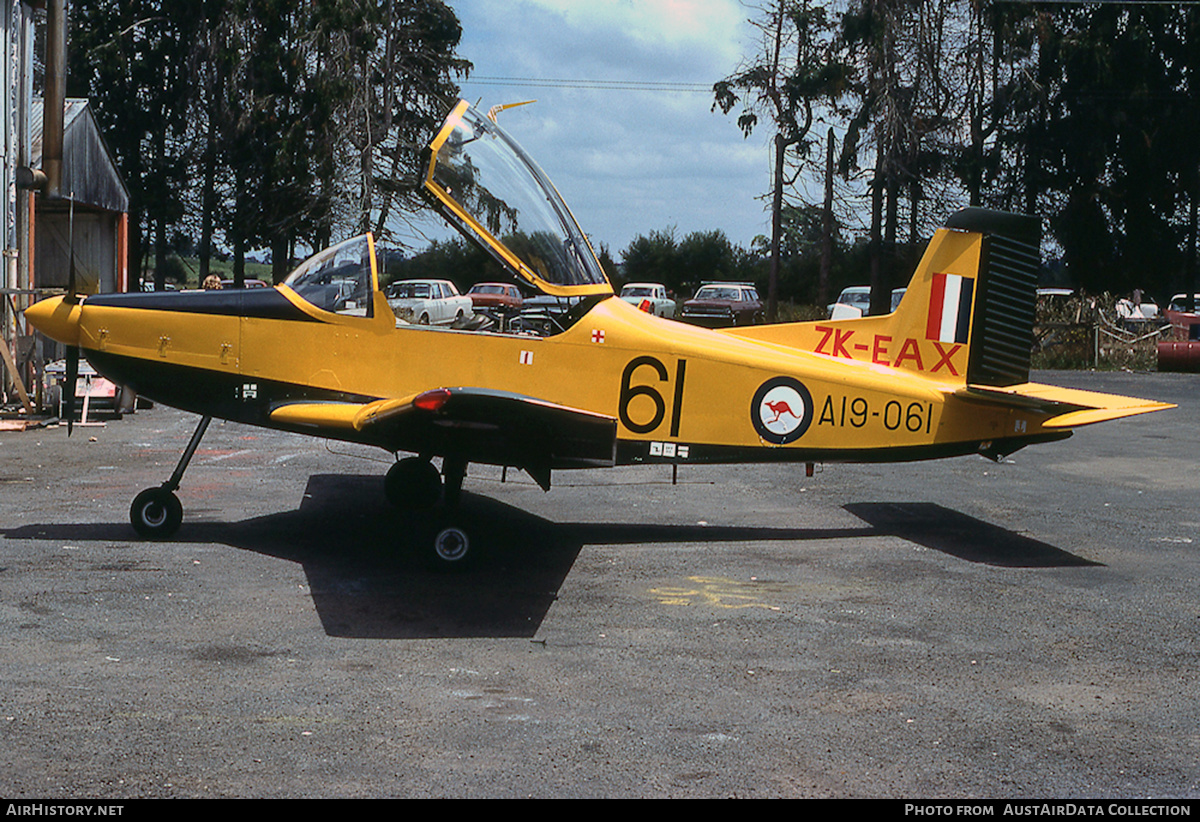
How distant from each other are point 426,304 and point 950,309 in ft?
13.2

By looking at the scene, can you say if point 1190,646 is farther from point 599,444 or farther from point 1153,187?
point 1153,187

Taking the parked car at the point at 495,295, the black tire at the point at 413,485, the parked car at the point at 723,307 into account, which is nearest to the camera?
the parked car at the point at 495,295

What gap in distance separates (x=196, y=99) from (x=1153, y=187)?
35.0m

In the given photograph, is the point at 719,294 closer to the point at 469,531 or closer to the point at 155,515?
the point at 469,531

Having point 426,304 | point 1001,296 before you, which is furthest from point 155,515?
point 1001,296

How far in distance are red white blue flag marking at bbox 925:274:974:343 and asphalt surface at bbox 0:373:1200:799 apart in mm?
1577

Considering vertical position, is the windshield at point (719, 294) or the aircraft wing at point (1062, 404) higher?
the windshield at point (719, 294)

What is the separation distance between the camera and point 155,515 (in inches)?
306

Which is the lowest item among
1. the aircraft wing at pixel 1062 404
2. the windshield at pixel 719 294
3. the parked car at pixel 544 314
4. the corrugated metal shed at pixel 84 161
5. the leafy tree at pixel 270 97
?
Answer: the aircraft wing at pixel 1062 404

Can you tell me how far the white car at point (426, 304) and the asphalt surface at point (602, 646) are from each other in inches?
65.0

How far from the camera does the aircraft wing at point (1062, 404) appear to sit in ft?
25.8

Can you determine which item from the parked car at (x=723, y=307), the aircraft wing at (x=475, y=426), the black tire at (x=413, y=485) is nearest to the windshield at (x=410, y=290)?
the aircraft wing at (x=475, y=426)

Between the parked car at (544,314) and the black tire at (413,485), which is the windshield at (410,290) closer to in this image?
the parked car at (544,314)

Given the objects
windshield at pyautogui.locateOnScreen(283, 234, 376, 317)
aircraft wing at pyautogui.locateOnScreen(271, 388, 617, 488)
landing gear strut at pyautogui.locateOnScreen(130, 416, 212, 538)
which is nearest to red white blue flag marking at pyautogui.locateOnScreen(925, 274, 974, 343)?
aircraft wing at pyautogui.locateOnScreen(271, 388, 617, 488)
